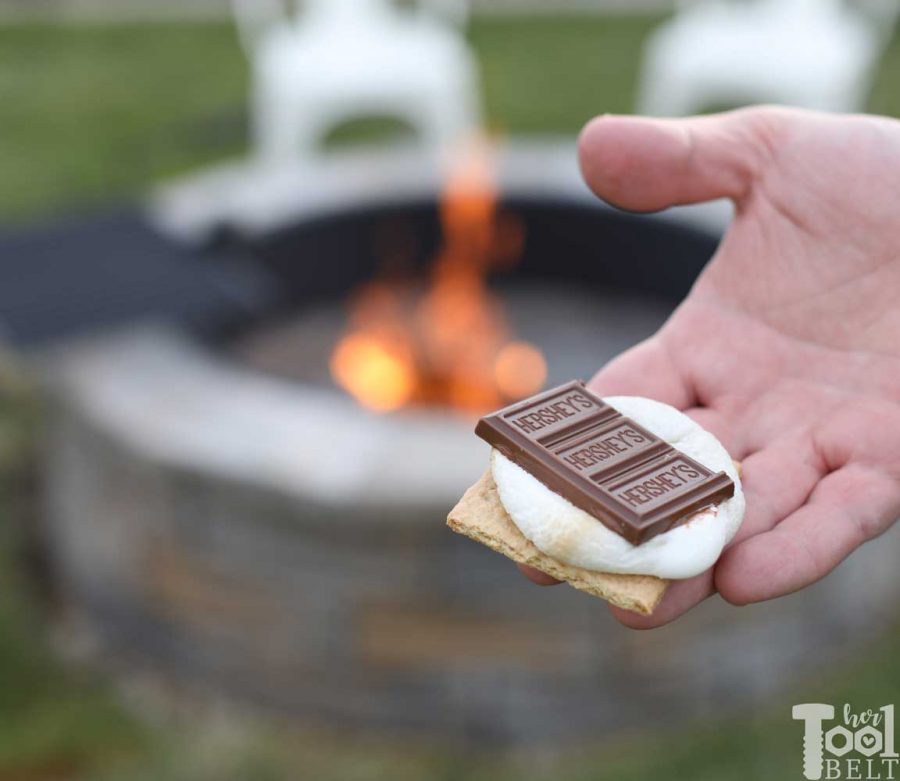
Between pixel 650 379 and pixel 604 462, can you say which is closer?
pixel 604 462

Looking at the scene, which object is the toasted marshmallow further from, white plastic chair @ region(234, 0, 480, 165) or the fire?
white plastic chair @ region(234, 0, 480, 165)

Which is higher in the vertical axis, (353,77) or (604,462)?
(604,462)

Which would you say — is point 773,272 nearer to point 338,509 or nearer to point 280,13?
point 338,509

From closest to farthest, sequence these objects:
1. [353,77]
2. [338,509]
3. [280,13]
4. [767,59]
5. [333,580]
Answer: [338,509], [333,580], [353,77], [767,59], [280,13]

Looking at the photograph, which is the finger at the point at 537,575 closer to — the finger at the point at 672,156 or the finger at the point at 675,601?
the finger at the point at 675,601

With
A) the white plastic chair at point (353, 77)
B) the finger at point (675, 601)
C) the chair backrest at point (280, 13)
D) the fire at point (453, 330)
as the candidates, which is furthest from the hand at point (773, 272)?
the chair backrest at point (280, 13)

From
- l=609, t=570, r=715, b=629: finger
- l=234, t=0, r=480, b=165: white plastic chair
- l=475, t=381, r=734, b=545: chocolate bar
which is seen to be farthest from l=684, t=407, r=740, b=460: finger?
l=234, t=0, r=480, b=165: white plastic chair

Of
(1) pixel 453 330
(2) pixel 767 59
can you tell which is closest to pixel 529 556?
(1) pixel 453 330
